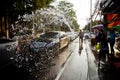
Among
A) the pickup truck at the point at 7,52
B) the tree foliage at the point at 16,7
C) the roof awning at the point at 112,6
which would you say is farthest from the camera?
the tree foliage at the point at 16,7

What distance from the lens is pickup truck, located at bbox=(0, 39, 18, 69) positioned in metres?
7.42

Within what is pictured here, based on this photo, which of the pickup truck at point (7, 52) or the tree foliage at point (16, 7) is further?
the tree foliage at point (16, 7)

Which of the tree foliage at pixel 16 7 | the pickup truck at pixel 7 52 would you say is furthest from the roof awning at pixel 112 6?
the pickup truck at pixel 7 52

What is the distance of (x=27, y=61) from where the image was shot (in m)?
13.1

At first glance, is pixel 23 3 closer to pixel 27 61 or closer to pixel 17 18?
pixel 17 18

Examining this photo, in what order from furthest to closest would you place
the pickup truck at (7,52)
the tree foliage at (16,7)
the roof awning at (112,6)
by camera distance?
the tree foliage at (16,7) < the roof awning at (112,6) < the pickup truck at (7,52)

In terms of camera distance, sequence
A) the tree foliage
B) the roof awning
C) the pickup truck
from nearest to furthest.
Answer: the pickup truck
the roof awning
the tree foliage

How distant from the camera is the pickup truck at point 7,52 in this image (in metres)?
7.42

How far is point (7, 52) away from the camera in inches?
304

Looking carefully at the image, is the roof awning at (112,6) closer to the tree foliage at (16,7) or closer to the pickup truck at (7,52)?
the tree foliage at (16,7)

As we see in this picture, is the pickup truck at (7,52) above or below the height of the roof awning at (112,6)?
below

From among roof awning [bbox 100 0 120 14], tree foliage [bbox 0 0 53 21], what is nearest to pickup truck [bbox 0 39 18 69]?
roof awning [bbox 100 0 120 14]

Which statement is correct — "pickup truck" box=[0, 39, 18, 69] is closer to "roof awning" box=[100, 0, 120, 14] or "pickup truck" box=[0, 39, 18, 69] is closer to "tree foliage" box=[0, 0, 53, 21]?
"roof awning" box=[100, 0, 120, 14]

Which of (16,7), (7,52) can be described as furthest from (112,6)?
(7,52)
